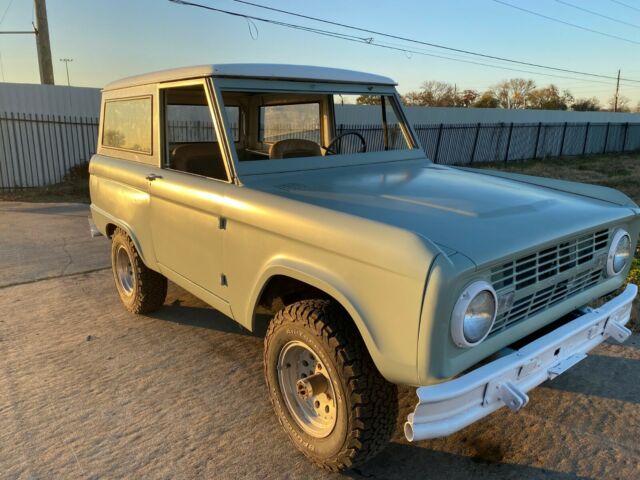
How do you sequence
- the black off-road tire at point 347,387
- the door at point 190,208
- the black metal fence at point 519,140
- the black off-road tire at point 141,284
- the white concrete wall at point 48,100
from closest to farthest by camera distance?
the black off-road tire at point 347,387 → the door at point 190,208 → the black off-road tire at point 141,284 → the white concrete wall at point 48,100 → the black metal fence at point 519,140

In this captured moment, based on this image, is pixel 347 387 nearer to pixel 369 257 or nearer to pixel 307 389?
pixel 307 389

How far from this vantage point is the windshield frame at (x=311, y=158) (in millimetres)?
3040

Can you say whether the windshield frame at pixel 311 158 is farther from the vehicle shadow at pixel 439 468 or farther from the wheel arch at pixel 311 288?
the vehicle shadow at pixel 439 468

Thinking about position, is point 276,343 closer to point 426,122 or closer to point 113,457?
point 113,457

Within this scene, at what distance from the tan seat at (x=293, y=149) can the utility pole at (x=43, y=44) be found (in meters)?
11.5

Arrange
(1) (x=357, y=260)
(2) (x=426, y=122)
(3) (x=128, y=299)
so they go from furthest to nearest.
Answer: (2) (x=426, y=122), (3) (x=128, y=299), (1) (x=357, y=260)

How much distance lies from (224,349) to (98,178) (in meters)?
2.09

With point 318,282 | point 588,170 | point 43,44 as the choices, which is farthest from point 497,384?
point 588,170

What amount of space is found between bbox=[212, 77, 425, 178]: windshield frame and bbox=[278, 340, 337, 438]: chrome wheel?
3.57 ft

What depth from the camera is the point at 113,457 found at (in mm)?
2576

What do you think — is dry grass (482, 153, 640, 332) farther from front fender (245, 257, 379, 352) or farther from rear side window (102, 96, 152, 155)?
front fender (245, 257, 379, 352)

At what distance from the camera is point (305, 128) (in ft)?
14.1

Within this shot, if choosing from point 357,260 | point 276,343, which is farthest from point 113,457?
point 357,260

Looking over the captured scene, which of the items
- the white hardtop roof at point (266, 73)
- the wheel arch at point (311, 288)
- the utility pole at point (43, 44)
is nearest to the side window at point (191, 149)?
the white hardtop roof at point (266, 73)
